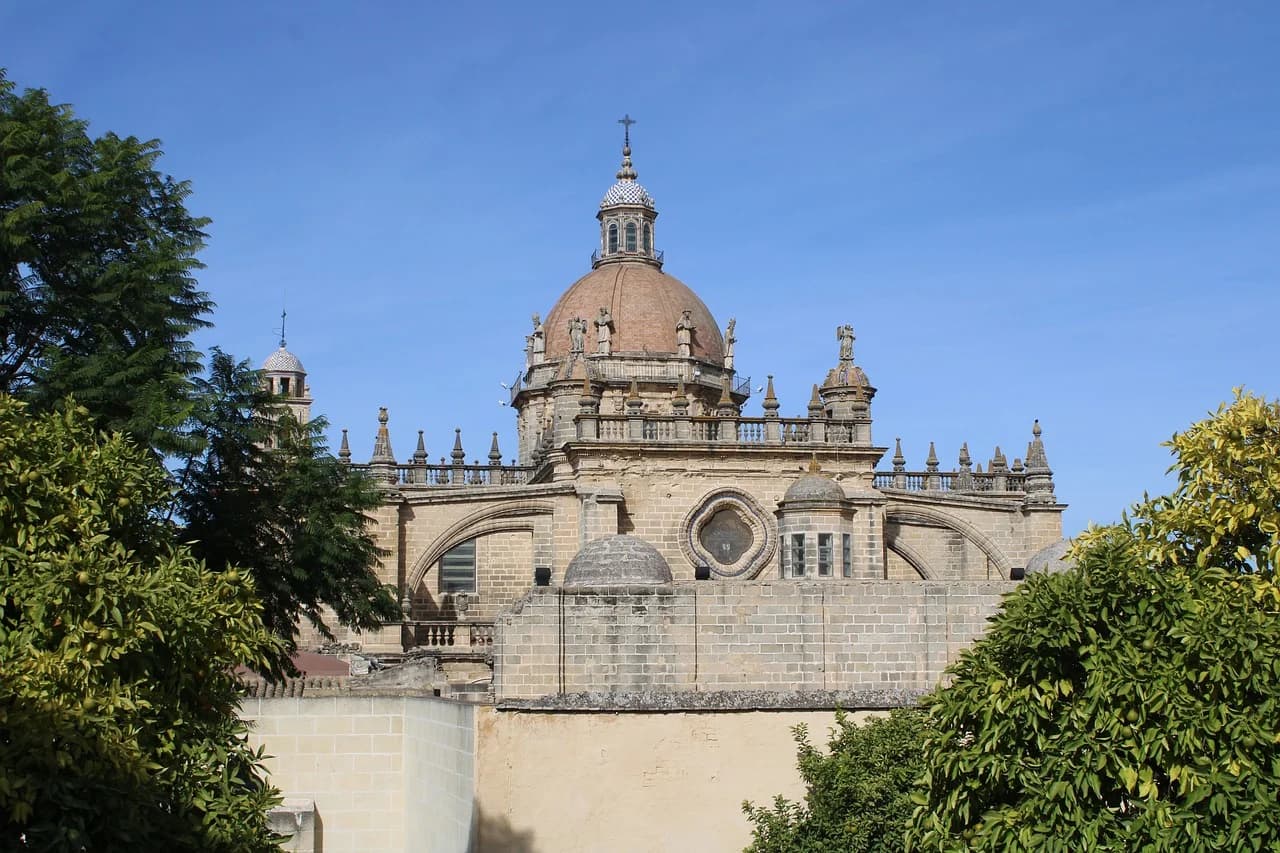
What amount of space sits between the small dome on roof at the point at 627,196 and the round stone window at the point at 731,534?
63.3ft

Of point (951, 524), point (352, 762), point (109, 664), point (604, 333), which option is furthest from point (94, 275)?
point (604, 333)

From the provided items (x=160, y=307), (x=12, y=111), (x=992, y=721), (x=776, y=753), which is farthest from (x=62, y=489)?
(x=12, y=111)

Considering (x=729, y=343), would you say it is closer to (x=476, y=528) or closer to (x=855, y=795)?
(x=476, y=528)

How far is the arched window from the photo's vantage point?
37.3 m

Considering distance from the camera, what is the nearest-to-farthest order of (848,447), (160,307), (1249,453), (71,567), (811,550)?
(71,567), (1249,453), (160,307), (811,550), (848,447)

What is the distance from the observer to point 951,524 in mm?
38500

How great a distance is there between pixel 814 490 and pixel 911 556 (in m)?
8.60

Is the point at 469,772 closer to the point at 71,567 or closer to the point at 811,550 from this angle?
the point at 71,567

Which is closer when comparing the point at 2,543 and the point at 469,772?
the point at 2,543

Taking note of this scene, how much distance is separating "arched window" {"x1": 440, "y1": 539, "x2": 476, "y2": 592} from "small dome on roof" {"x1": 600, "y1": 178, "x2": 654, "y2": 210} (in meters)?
17.7

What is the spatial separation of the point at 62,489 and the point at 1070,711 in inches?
266

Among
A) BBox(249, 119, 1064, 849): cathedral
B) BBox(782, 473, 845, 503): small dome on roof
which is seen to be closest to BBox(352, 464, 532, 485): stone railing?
BBox(249, 119, 1064, 849): cathedral

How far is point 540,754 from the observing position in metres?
16.1

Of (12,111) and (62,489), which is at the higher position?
(12,111)
